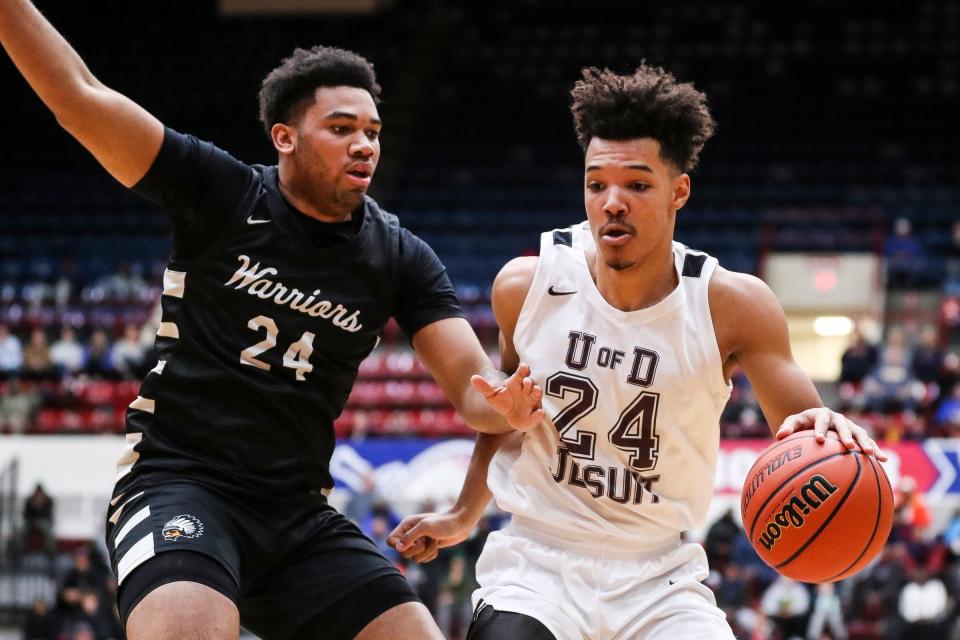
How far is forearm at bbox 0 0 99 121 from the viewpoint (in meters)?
3.93

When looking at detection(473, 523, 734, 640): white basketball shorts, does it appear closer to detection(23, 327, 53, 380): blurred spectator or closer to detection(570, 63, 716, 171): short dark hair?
detection(570, 63, 716, 171): short dark hair

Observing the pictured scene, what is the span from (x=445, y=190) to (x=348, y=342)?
17.1 meters

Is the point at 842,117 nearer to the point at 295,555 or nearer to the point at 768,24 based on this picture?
the point at 768,24

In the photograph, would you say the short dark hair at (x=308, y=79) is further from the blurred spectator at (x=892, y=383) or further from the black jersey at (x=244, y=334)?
the blurred spectator at (x=892, y=383)

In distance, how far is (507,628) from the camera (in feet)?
13.2

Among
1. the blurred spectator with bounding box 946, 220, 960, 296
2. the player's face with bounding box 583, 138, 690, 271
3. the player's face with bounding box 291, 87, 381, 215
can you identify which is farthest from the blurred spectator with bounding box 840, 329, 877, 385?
the player's face with bounding box 291, 87, 381, 215

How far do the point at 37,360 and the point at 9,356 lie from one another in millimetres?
357

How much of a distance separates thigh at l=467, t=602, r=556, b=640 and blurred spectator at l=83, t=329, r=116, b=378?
12663mm

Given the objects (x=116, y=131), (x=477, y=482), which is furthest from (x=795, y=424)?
(x=116, y=131)

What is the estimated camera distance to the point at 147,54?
80.0ft

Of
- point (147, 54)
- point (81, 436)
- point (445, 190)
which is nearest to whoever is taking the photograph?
point (81, 436)

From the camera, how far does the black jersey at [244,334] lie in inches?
165

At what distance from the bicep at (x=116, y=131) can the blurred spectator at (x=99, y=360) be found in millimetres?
12358

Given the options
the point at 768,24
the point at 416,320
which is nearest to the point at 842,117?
the point at 768,24
